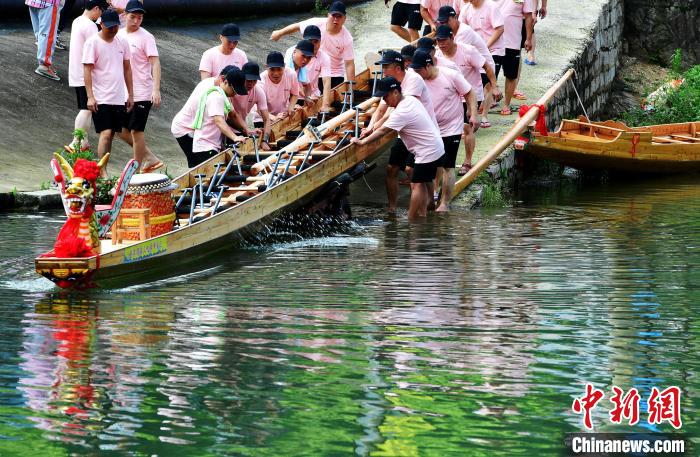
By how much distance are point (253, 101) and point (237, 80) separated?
85 cm

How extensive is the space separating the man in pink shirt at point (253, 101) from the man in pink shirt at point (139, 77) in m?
1.19

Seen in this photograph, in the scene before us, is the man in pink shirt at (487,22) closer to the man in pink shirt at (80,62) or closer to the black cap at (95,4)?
the black cap at (95,4)

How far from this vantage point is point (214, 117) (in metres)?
13.8

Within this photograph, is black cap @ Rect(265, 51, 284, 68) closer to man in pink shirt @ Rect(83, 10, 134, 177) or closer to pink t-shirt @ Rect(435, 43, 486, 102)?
man in pink shirt @ Rect(83, 10, 134, 177)

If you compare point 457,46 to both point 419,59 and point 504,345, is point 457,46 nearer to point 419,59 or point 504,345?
point 419,59

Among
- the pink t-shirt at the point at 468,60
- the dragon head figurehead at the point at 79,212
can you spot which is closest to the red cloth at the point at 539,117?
the pink t-shirt at the point at 468,60

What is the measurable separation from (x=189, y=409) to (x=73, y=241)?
3349 millimetres

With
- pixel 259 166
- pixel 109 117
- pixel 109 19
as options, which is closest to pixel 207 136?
pixel 259 166

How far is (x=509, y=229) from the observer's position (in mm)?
14219

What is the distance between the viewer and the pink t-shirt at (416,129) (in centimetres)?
1390

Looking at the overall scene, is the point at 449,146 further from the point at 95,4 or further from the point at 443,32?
the point at 95,4

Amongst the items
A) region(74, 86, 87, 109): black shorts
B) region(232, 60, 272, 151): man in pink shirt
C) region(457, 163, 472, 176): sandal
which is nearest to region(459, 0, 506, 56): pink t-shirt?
region(457, 163, 472, 176): sandal

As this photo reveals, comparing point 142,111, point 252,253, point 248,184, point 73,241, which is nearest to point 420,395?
point 73,241

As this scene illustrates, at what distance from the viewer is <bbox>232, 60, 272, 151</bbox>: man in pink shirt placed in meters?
13.9
